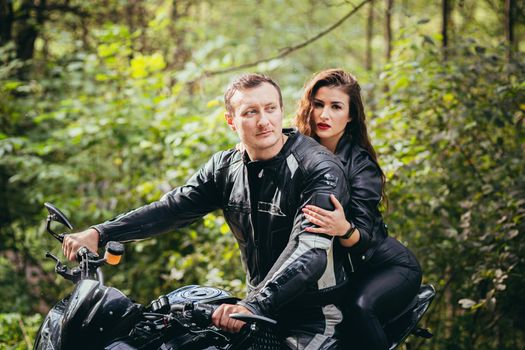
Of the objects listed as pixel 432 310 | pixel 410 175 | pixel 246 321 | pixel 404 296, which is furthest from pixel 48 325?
pixel 432 310

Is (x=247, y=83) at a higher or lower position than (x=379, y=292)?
higher

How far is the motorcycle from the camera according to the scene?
2.23 m

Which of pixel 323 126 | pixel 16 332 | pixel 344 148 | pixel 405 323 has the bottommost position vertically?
pixel 16 332

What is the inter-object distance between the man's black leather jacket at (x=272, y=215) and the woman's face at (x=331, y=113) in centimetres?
55

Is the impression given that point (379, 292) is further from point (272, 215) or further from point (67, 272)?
point (67, 272)

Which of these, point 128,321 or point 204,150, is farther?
point 204,150

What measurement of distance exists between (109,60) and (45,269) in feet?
8.69

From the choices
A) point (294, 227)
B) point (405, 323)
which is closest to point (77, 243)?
point (294, 227)

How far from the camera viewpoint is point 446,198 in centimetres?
535

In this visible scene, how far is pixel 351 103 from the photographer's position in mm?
3564

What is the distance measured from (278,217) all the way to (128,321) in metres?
0.78

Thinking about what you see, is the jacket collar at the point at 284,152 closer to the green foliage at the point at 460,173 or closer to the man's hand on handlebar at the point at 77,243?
the man's hand on handlebar at the point at 77,243

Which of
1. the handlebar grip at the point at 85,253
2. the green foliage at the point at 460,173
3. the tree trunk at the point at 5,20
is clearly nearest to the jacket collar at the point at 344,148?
the handlebar grip at the point at 85,253

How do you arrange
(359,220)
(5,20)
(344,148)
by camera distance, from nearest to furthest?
(359,220) < (344,148) < (5,20)
